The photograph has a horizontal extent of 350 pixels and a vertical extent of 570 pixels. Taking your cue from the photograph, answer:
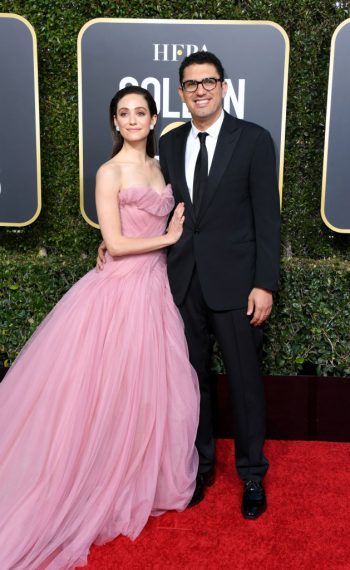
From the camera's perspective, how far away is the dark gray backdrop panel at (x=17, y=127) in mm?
3070

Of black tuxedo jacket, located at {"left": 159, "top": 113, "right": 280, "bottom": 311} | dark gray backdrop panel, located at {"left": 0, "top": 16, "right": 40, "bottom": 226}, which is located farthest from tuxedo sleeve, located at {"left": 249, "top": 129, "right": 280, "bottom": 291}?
dark gray backdrop panel, located at {"left": 0, "top": 16, "right": 40, "bottom": 226}

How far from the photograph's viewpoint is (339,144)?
3051 mm

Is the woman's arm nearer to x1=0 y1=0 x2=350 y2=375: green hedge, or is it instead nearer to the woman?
the woman

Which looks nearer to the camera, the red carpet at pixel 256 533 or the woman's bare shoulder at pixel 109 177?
the red carpet at pixel 256 533

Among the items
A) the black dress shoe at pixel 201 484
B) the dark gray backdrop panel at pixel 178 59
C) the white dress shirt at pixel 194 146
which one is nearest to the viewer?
the white dress shirt at pixel 194 146

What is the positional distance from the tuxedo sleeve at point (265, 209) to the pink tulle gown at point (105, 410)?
374 millimetres

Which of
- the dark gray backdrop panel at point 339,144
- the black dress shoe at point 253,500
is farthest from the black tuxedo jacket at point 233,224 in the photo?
the dark gray backdrop panel at point 339,144

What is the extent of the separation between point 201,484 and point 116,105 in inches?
64.1

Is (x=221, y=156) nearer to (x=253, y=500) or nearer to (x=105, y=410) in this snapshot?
(x=105, y=410)

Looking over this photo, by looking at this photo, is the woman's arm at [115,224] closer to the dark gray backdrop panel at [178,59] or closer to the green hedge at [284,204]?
the green hedge at [284,204]

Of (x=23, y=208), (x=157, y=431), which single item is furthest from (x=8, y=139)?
(x=157, y=431)

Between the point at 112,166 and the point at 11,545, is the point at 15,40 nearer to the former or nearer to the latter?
the point at 112,166

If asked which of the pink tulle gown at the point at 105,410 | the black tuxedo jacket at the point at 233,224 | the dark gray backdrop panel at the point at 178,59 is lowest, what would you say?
the pink tulle gown at the point at 105,410

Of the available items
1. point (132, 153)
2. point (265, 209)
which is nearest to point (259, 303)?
point (265, 209)
